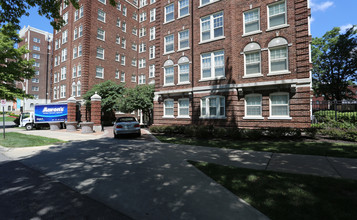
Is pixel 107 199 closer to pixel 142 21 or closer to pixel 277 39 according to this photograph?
pixel 277 39

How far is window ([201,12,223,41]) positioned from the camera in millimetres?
16469

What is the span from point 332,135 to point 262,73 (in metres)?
6.39

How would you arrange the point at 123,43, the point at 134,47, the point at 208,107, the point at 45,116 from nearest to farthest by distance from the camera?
the point at 208,107 → the point at 45,116 → the point at 123,43 → the point at 134,47

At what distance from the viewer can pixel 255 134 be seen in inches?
457

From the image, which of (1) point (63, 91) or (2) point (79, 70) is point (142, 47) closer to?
(2) point (79, 70)

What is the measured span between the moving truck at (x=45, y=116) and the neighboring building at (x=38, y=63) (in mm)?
34529

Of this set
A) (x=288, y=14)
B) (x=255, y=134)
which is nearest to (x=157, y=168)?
(x=255, y=134)

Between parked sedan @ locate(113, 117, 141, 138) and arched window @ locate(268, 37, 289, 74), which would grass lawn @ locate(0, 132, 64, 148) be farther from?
arched window @ locate(268, 37, 289, 74)

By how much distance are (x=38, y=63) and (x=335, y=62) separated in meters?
76.4

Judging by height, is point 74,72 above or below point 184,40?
below

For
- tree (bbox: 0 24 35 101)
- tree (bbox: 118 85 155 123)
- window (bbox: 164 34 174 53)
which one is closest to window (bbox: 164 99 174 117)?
tree (bbox: 118 85 155 123)

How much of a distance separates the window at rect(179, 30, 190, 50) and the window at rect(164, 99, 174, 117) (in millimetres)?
5826

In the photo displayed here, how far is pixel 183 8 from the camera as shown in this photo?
18.9 metres

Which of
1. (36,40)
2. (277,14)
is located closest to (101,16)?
(277,14)
